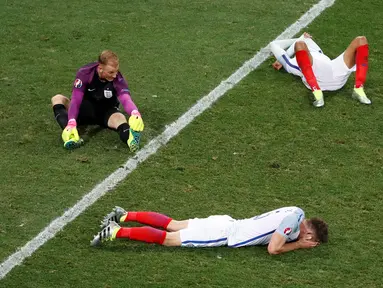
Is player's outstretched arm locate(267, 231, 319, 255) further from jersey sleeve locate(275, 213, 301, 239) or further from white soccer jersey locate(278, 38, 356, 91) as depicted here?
white soccer jersey locate(278, 38, 356, 91)

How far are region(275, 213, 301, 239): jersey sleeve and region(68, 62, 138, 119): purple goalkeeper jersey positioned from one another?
2379mm

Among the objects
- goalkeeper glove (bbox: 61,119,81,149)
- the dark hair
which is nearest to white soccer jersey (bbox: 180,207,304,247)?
the dark hair

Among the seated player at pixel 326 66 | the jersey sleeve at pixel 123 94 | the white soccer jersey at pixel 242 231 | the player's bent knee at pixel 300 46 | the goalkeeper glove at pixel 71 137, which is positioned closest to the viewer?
the white soccer jersey at pixel 242 231

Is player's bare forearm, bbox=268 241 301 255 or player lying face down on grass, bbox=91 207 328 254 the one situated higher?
player lying face down on grass, bbox=91 207 328 254

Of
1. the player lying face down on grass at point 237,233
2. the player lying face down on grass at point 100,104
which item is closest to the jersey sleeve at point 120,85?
the player lying face down on grass at point 100,104

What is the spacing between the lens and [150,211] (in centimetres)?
846

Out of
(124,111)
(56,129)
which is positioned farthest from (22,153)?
(124,111)

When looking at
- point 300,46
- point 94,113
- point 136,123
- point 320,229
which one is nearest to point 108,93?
point 94,113

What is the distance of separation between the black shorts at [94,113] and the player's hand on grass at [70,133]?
0.33 metres

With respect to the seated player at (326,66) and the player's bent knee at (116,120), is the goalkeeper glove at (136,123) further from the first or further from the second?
the seated player at (326,66)

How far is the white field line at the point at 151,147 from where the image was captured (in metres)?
7.90

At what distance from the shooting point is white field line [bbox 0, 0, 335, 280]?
7898 millimetres

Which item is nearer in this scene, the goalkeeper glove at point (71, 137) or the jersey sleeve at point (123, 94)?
the goalkeeper glove at point (71, 137)

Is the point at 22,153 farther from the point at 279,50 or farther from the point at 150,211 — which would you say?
the point at 279,50
